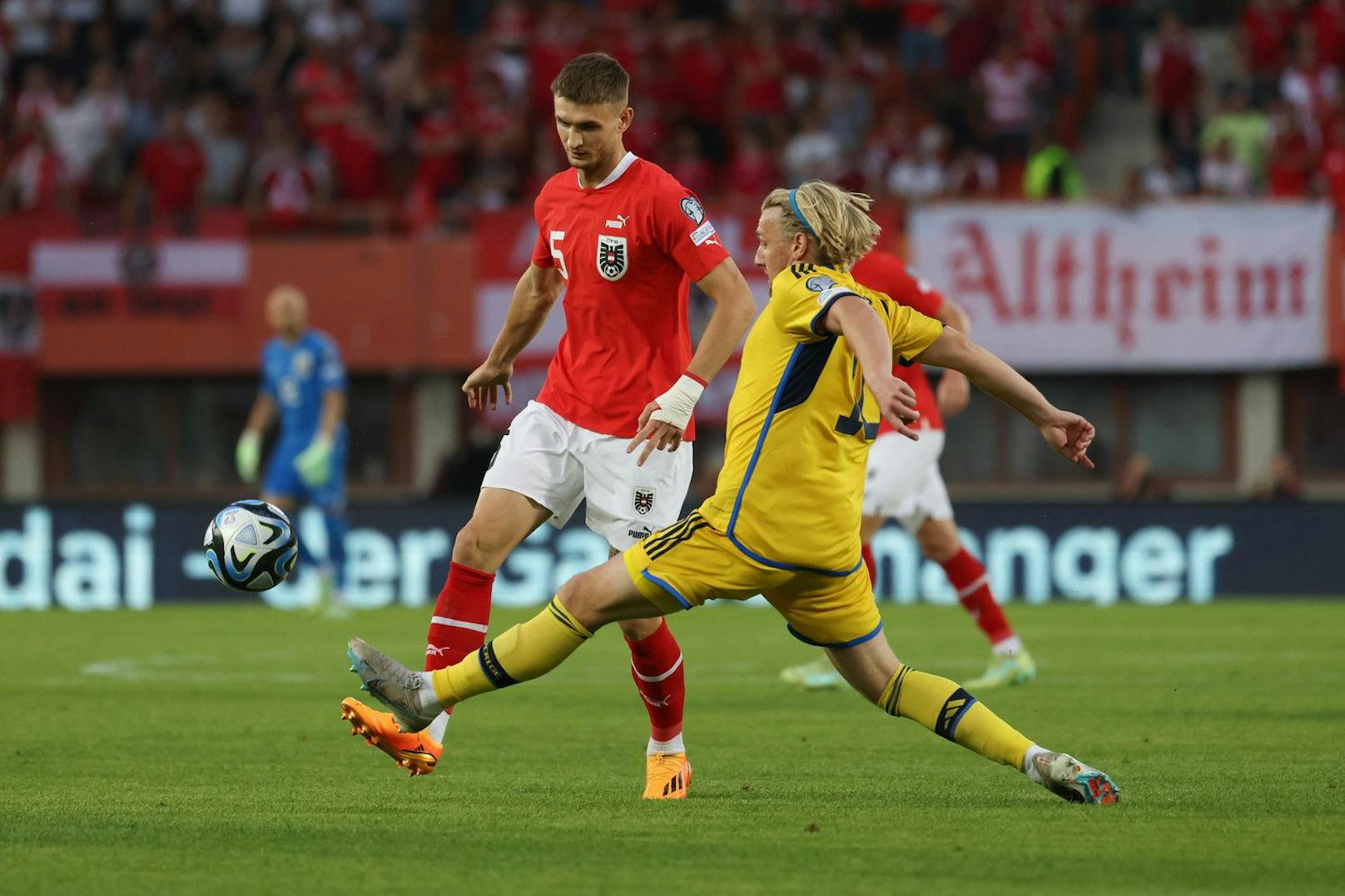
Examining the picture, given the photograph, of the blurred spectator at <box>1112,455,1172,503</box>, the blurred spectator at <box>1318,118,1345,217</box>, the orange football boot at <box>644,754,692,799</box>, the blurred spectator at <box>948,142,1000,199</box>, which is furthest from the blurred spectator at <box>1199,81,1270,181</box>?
the orange football boot at <box>644,754,692,799</box>

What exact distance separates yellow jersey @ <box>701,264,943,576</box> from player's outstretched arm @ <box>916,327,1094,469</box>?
0.06 meters

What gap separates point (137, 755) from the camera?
325 inches

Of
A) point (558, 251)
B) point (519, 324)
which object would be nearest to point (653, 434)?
point (558, 251)

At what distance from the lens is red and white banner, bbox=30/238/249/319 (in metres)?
20.9

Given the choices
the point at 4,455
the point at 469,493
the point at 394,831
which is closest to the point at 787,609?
the point at 394,831

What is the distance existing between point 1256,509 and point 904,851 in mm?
12859

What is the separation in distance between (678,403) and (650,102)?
15061mm

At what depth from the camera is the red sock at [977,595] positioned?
436 inches

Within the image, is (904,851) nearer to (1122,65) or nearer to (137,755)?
(137,755)

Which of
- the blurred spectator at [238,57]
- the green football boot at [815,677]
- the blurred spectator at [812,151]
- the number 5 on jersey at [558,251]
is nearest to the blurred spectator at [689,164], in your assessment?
the blurred spectator at [812,151]

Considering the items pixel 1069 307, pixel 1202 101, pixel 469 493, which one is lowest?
pixel 469 493

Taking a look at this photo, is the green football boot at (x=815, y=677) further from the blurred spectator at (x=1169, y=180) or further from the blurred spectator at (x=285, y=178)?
the blurred spectator at (x=285, y=178)

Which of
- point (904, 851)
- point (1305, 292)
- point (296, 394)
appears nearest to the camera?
point (904, 851)

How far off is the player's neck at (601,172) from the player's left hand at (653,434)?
0.89 meters
